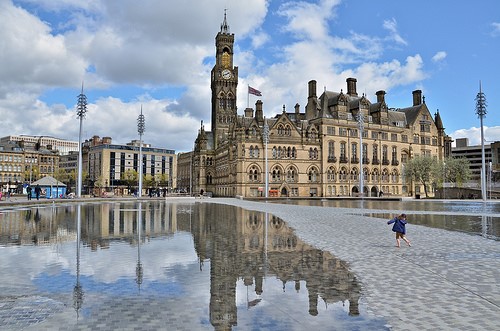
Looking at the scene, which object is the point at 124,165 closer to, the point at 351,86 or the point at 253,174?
the point at 253,174

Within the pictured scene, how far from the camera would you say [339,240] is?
60.5ft

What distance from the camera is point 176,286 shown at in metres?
10.3


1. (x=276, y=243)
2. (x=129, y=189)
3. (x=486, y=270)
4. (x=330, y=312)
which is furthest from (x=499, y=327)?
(x=129, y=189)

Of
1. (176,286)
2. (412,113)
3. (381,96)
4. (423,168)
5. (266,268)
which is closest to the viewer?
(176,286)

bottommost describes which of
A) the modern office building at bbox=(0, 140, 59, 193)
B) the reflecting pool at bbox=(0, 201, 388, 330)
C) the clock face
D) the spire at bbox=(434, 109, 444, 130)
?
the reflecting pool at bbox=(0, 201, 388, 330)

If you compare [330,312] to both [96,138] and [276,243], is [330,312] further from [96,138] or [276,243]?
[96,138]

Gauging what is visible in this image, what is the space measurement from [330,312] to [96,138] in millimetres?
185108

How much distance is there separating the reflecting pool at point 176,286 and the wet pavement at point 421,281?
0.66ft

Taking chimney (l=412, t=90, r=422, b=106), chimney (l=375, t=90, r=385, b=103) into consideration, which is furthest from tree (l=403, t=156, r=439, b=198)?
chimney (l=412, t=90, r=422, b=106)

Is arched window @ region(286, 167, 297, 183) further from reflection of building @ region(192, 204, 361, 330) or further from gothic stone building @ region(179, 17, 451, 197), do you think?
reflection of building @ region(192, 204, 361, 330)

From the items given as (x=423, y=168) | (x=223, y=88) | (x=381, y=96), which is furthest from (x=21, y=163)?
(x=423, y=168)

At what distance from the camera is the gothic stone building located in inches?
3327

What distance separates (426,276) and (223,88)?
99625 millimetres

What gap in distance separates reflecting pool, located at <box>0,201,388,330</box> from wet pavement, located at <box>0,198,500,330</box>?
0.20 meters
